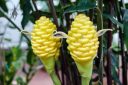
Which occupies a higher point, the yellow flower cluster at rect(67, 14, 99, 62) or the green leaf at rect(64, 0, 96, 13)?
the green leaf at rect(64, 0, 96, 13)

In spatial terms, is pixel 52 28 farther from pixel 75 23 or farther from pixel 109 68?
pixel 109 68

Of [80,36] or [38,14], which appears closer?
[80,36]

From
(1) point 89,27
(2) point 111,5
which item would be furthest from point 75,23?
(2) point 111,5

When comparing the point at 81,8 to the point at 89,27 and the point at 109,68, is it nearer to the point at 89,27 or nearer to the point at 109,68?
the point at 89,27

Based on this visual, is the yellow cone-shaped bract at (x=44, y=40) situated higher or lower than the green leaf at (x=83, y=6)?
lower

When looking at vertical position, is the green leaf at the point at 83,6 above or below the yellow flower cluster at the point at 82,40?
above

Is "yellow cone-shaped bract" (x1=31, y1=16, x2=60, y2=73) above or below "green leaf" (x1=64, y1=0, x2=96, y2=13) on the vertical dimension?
below

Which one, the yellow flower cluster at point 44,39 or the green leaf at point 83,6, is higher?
the green leaf at point 83,6

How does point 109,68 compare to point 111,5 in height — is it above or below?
below
